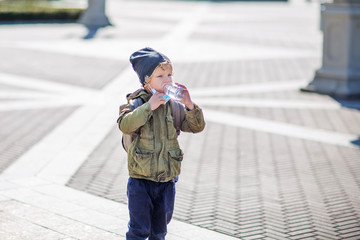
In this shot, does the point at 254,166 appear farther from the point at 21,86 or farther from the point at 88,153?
the point at 21,86

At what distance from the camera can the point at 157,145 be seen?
4117 millimetres

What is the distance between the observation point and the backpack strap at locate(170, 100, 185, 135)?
422cm

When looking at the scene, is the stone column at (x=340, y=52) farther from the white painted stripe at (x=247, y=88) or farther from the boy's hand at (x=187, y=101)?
the boy's hand at (x=187, y=101)

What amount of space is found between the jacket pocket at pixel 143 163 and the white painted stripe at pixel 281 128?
5.05 m

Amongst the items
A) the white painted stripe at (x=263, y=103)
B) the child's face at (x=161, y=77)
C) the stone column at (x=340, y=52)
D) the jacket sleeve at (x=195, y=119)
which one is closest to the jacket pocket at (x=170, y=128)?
the jacket sleeve at (x=195, y=119)

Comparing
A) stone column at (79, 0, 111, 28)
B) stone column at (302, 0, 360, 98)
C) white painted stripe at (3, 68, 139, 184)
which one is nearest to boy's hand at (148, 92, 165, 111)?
white painted stripe at (3, 68, 139, 184)

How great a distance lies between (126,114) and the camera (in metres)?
4.04

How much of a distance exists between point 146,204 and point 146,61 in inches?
35.4

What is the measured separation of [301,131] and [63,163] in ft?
11.8

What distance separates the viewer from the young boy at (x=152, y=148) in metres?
4.03

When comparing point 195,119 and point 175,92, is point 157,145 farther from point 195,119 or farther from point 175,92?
point 175,92

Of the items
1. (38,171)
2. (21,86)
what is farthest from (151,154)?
(21,86)

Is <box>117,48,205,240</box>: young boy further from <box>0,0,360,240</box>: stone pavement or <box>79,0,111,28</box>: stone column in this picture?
<box>79,0,111,28</box>: stone column

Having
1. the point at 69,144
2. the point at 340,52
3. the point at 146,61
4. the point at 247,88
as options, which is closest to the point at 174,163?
the point at 146,61
